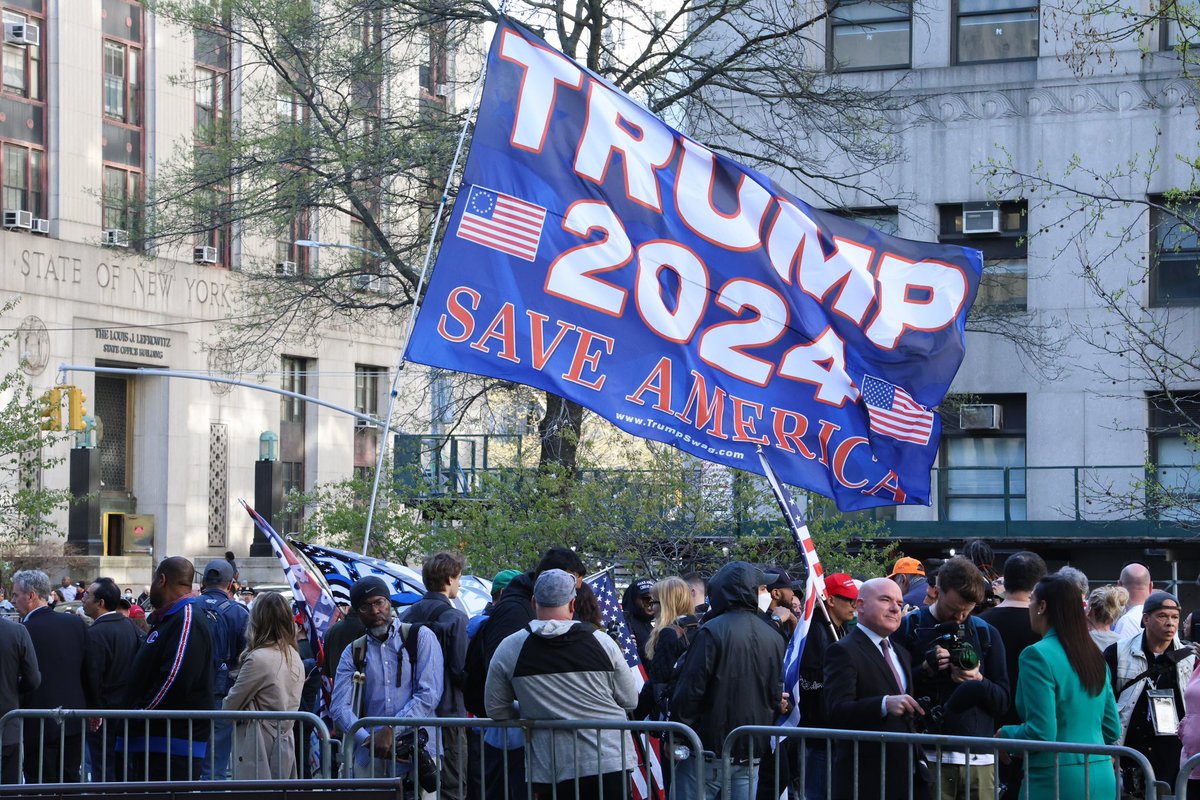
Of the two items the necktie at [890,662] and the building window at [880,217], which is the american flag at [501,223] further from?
the building window at [880,217]

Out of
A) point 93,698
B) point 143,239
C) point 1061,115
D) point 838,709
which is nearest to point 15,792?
point 838,709

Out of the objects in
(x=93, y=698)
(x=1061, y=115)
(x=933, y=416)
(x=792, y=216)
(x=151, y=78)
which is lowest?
(x=93, y=698)

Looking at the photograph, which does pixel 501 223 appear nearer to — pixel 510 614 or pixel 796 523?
pixel 510 614

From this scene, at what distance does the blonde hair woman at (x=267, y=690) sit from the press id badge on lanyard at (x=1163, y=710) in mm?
4863

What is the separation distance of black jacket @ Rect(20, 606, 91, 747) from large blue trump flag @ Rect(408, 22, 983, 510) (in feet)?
13.1

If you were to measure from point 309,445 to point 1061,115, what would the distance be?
39877 mm

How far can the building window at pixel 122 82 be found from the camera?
5281cm

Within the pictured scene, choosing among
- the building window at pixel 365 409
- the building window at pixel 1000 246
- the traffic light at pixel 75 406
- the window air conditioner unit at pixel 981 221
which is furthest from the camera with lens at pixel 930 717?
the building window at pixel 365 409

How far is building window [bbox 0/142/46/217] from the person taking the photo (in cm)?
4956

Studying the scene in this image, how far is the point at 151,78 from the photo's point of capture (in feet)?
177

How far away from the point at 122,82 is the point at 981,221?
34.8m

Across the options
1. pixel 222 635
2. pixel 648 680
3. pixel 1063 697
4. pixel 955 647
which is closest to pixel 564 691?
pixel 955 647

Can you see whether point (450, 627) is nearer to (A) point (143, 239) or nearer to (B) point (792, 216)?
(B) point (792, 216)

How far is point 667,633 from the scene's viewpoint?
Result: 34.5ft
